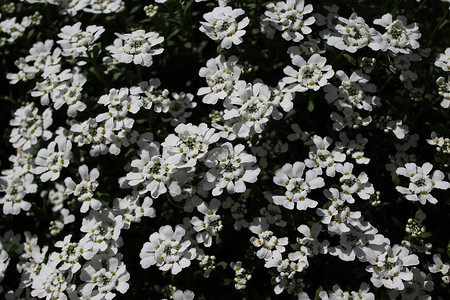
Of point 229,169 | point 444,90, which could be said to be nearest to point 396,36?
point 444,90

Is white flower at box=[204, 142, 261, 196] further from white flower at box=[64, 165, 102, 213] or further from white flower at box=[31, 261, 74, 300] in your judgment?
white flower at box=[31, 261, 74, 300]

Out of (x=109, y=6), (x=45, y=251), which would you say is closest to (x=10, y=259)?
(x=45, y=251)

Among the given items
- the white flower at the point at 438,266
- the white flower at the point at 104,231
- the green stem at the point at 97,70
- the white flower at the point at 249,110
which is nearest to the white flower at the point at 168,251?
the white flower at the point at 104,231

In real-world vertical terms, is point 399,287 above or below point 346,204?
below

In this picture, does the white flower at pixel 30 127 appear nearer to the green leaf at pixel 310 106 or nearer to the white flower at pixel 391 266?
the green leaf at pixel 310 106

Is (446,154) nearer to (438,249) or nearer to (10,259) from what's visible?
(438,249)
